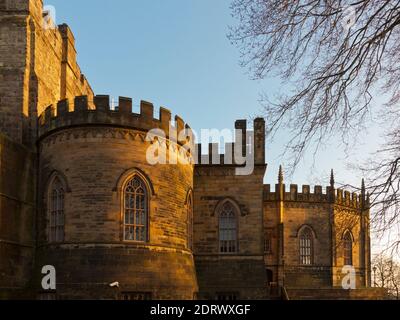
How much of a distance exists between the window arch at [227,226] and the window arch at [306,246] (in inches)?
439

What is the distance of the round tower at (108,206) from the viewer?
18547 mm

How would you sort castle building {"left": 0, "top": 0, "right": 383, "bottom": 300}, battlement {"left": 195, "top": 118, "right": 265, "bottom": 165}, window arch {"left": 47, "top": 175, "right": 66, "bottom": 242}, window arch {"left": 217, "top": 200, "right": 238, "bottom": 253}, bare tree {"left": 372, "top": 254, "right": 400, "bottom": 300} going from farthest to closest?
battlement {"left": 195, "top": 118, "right": 265, "bottom": 165} → window arch {"left": 217, "top": 200, "right": 238, "bottom": 253} → window arch {"left": 47, "top": 175, "right": 66, "bottom": 242} → castle building {"left": 0, "top": 0, "right": 383, "bottom": 300} → bare tree {"left": 372, "top": 254, "right": 400, "bottom": 300}

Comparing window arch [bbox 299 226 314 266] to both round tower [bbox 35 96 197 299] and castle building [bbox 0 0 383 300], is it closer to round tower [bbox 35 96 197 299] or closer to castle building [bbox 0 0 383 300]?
castle building [bbox 0 0 383 300]

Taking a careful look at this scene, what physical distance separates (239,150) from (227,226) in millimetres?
3638

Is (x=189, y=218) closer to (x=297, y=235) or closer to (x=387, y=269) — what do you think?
(x=387, y=269)

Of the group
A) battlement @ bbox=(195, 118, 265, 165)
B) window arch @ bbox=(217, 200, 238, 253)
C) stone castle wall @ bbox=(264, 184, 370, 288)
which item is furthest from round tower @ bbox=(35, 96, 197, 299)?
stone castle wall @ bbox=(264, 184, 370, 288)

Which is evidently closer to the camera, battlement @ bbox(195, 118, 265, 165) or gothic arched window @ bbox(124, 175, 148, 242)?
gothic arched window @ bbox(124, 175, 148, 242)

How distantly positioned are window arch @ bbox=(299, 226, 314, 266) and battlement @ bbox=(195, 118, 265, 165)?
35.5 feet

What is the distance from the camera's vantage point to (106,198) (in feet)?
62.1

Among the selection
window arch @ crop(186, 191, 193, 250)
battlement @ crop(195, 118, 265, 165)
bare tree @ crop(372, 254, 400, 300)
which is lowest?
bare tree @ crop(372, 254, 400, 300)

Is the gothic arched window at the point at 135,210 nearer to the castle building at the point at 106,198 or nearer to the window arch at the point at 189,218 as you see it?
the castle building at the point at 106,198

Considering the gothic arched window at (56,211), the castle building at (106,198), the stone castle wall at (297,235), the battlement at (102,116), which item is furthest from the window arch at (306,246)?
the gothic arched window at (56,211)

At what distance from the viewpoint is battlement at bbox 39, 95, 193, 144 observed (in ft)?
64.1

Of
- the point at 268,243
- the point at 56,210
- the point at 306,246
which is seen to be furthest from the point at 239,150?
the point at 306,246
